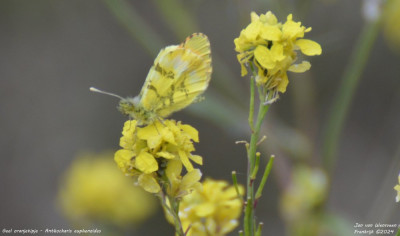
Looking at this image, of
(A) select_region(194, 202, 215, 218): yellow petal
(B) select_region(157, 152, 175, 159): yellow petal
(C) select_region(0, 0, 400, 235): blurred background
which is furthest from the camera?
(C) select_region(0, 0, 400, 235): blurred background

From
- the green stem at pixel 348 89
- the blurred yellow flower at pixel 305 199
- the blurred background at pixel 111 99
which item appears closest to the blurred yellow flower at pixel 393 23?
the green stem at pixel 348 89

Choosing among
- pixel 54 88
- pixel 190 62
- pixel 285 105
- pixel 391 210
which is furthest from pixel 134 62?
pixel 190 62

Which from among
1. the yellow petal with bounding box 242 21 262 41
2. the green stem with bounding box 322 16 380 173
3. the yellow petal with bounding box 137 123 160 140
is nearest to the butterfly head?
the yellow petal with bounding box 137 123 160 140

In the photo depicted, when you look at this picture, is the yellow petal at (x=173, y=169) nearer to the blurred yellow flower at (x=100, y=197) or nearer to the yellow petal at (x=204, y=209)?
the yellow petal at (x=204, y=209)

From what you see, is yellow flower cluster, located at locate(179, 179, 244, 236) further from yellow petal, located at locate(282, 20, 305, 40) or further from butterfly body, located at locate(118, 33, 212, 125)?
yellow petal, located at locate(282, 20, 305, 40)

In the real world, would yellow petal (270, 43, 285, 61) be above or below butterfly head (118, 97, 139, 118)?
above

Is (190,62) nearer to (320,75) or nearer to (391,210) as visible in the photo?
(391,210)
